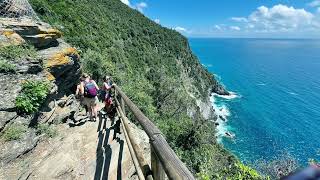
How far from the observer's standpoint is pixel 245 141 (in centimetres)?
6178

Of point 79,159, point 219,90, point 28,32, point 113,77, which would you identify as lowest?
point 219,90

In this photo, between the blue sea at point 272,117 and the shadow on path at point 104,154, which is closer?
the shadow on path at point 104,154

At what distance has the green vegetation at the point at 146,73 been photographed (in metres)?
30.9

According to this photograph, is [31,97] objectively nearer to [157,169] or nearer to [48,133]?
[48,133]

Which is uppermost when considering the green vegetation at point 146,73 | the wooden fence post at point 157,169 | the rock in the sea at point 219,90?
the wooden fence post at point 157,169

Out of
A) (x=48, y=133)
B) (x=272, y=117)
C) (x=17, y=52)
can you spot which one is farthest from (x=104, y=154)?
(x=272, y=117)

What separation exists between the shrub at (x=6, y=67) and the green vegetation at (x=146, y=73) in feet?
35.7

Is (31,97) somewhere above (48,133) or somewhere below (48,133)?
above

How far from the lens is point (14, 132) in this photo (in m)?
8.33

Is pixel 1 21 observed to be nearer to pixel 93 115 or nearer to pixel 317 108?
pixel 93 115

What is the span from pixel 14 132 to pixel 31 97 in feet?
5.31

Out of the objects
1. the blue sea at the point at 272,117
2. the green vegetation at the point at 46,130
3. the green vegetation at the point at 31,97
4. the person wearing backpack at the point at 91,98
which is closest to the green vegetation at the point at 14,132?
the green vegetation at the point at 46,130

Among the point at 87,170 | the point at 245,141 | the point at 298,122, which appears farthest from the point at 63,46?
the point at 298,122

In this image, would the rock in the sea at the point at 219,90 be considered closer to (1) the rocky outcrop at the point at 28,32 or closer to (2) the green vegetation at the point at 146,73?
(2) the green vegetation at the point at 146,73
